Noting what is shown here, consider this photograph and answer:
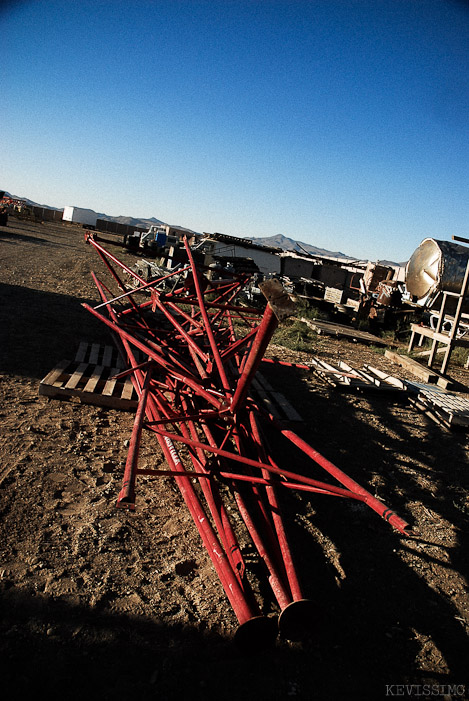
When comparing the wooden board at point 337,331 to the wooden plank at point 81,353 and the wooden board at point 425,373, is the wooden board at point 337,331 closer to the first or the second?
the wooden board at point 425,373

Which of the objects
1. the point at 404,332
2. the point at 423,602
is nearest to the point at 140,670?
the point at 423,602

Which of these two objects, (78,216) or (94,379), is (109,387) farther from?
(78,216)

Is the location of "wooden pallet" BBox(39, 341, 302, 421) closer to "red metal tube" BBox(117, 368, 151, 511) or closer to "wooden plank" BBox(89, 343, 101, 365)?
"wooden plank" BBox(89, 343, 101, 365)

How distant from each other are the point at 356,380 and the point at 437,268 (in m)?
5.14

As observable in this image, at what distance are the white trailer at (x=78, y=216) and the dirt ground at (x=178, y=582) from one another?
64.5 m

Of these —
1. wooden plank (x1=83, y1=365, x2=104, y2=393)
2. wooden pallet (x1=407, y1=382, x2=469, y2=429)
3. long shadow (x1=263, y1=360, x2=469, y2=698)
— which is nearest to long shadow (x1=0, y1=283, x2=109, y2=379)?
wooden plank (x1=83, y1=365, x2=104, y2=393)

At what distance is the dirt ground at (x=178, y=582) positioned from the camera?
216 centimetres

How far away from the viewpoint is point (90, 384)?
513cm

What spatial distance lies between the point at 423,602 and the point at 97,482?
2.50 metres

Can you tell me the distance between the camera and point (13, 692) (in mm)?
1915

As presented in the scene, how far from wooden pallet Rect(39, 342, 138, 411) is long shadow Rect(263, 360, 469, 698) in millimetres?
1920

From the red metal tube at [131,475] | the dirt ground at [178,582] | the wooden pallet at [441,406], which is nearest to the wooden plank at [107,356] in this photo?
the dirt ground at [178,582]

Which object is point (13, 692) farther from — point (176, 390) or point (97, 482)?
point (176, 390)

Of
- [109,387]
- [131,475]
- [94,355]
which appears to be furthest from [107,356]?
[131,475]
